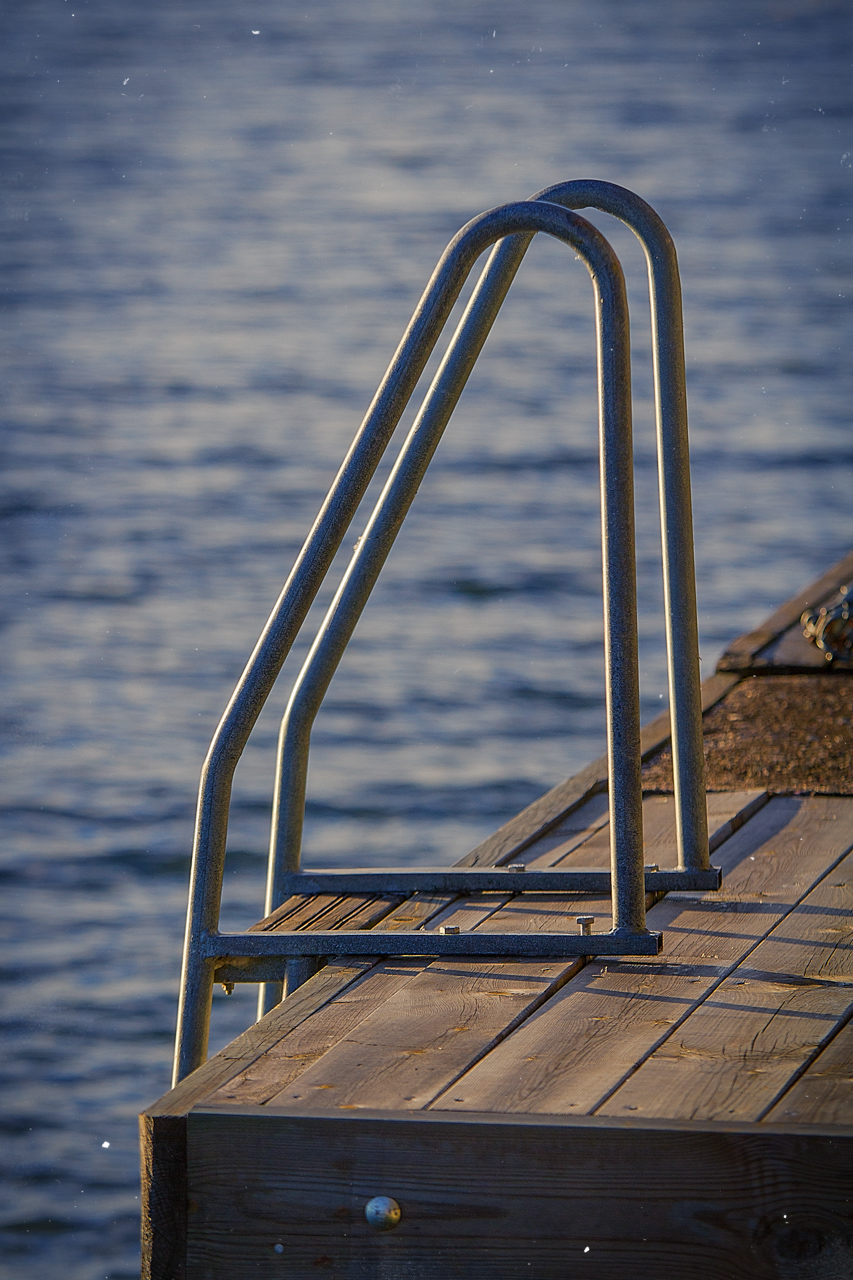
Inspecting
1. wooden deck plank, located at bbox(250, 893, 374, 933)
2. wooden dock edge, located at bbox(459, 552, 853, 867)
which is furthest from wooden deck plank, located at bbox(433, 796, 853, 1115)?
wooden deck plank, located at bbox(250, 893, 374, 933)

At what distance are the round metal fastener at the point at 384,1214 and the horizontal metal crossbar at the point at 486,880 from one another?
0.97m

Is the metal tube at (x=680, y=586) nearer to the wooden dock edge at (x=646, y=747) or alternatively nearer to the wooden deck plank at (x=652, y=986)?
the wooden deck plank at (x=652, y=986)

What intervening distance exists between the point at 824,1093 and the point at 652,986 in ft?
1.49

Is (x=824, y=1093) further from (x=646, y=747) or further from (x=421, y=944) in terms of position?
(x=646, y=747)

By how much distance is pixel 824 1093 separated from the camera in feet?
6.68

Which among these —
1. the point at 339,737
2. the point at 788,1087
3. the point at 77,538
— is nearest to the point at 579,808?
the point at 788,1087

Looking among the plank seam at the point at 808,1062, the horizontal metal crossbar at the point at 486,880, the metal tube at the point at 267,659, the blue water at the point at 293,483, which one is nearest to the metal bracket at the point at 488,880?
the horizontal metal crossbar at the point at 486,880

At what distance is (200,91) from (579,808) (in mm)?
40963

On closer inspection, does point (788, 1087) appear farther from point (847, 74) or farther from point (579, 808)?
point (847, 74)

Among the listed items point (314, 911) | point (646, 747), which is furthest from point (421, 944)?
point (646, 747)

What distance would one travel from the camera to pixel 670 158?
2994 cm

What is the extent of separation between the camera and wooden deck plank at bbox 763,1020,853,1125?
1.96 m

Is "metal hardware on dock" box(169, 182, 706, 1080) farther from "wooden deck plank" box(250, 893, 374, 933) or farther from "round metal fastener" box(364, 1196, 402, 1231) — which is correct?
"round metal fastener" box(364, 1196, 402, 1231)

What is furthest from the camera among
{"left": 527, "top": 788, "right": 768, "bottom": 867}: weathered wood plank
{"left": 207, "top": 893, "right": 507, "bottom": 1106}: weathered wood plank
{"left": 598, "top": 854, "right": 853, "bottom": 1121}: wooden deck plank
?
{"left": 527, "top": 788, "right": 768, "bottom": 867}: weathered wood plank
